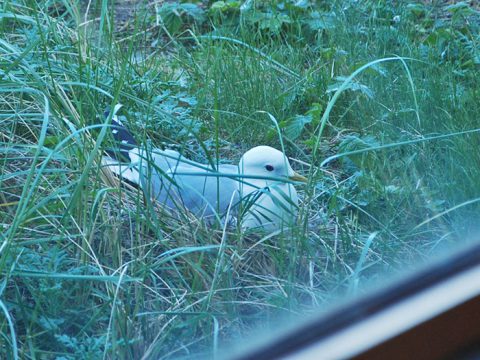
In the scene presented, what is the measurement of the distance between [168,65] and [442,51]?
81 cm

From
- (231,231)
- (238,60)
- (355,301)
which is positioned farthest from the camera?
(238,60)

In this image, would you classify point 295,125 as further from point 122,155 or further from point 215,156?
point 122,155

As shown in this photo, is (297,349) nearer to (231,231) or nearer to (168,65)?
(231,231)

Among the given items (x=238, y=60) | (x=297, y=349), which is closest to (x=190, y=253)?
(x=297, y=349)

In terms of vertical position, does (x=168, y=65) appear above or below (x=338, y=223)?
above

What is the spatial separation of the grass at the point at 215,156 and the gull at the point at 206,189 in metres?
0.03

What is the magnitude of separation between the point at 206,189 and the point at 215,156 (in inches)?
10.7

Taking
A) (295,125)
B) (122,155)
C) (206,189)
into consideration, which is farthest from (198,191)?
(295,125)

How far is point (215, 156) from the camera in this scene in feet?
6.18

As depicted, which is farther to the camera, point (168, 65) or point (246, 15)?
point (246, 15)

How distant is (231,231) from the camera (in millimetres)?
1587

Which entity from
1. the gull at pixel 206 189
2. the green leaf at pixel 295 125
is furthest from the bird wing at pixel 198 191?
the green leaf at pixel 295 125

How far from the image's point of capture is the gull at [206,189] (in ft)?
5.22

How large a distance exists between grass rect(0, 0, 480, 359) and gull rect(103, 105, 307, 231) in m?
0.03
